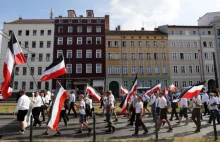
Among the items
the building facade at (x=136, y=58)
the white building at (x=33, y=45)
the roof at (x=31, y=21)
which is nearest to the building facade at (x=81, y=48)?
the white building at (x=33, y=45)

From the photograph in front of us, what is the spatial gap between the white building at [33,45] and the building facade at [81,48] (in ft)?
6.47

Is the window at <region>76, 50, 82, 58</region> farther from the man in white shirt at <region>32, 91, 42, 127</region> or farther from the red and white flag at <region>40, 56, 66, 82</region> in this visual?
the red and white flag at <region>40, 56, 66, 82</region>

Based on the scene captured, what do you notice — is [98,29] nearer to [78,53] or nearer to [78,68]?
[78,53]

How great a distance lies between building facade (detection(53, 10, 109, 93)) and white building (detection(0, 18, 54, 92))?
1.97 m

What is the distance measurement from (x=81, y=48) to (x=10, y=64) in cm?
4364

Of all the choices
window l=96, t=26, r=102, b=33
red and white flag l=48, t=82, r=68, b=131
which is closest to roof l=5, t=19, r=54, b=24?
window l=96, t=26, r=102, b=33

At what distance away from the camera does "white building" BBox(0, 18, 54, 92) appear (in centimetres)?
5169

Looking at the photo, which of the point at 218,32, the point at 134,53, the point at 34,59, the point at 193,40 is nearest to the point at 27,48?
the point at 34,59

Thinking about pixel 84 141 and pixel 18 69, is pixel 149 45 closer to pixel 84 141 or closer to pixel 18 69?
pixel 18 69

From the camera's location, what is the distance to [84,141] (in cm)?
865

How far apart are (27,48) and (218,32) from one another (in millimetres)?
47635

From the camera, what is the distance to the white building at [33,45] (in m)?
51.7

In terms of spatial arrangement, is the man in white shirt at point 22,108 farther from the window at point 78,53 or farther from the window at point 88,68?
the window at point 78,53

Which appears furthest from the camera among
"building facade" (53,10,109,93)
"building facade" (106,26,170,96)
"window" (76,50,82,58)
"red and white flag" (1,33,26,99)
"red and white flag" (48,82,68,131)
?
"window" (76,50,82,58)
